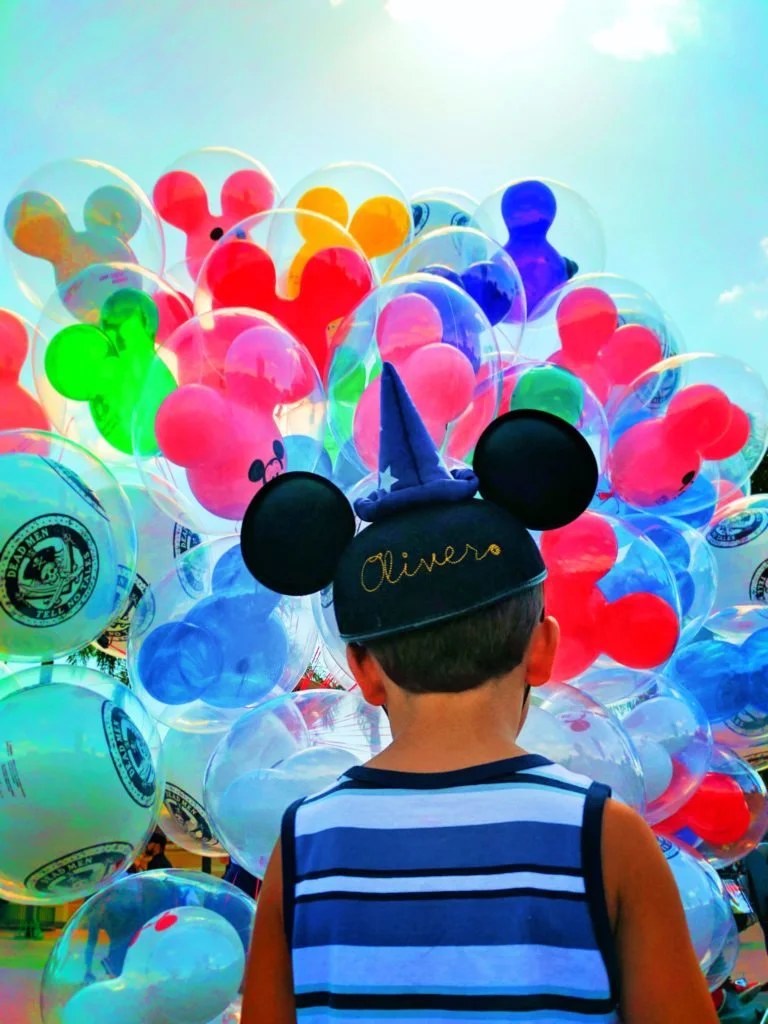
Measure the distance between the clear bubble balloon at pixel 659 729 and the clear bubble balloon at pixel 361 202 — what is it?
6.88 feet

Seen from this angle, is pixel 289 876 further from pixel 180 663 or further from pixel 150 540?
pixel 150 540

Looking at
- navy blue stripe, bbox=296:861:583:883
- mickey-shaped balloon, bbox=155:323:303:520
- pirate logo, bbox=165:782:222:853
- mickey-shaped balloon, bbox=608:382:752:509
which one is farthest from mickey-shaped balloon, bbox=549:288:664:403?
navy blue stripe, bbox=296:861:583:883

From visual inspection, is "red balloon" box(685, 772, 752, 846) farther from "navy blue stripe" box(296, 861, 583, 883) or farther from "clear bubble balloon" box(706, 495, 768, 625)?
"navy blue stripe" box(296, 861, 583, 883)

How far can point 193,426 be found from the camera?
2.39 meters

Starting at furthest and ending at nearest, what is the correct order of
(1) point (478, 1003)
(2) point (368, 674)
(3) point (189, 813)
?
(3) point (189, 813), (2) point (368, 674), (1) point (478, 1003)

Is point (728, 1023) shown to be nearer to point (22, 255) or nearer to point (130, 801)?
point (130, 801)

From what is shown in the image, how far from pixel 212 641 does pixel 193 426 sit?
24.4 inches

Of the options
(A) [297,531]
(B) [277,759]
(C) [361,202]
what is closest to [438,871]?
(A) [297,531]

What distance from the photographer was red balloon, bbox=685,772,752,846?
2.83 m

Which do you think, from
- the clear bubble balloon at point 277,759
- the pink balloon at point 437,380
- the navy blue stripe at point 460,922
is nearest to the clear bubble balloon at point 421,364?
the pink balloon at point 437,380

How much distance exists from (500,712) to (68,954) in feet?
5.68

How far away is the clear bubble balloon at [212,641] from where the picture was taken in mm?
2346

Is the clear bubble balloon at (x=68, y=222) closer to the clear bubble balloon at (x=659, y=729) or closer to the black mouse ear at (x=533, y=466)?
the clear bubble balloon at (x=659, y=729)

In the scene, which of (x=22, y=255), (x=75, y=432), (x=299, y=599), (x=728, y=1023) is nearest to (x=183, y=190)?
(x=22, y=255)
